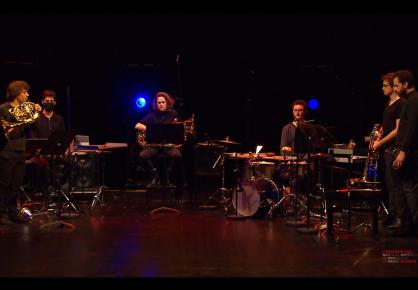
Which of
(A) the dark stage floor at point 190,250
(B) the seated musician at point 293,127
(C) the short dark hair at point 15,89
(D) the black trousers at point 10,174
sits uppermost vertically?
(C) the short dark hair at point 15,89

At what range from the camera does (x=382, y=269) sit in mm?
5152

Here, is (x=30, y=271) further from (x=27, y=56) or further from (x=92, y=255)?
(x=27, y=56)

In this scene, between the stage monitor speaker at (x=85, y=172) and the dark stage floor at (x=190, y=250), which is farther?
the stage monitor speaker at (x=85, y=172)

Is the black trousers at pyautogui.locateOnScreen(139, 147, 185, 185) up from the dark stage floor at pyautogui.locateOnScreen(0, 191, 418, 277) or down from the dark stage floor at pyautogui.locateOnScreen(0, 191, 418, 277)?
up

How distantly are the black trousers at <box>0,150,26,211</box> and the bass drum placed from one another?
289 centimetres

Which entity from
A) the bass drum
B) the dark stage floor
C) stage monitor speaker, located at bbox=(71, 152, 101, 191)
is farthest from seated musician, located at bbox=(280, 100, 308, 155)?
stage monitor speaker, located at bbox=(71, 152, 101, 191)

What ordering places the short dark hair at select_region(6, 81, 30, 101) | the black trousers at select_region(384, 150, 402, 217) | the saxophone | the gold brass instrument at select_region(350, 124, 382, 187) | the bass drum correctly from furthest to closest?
the bass drum
the short dark hair at select_region(6, 81, 30, 101)
the saxophone
the gold brass instrument at select_region(350, 124, 382, 187)
the black trousers at select_region(384, 150, 402, 217)

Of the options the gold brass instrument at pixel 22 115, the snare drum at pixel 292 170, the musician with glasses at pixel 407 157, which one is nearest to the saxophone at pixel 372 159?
the musician with glasses at pixel 407 157

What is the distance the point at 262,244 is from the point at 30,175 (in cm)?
563

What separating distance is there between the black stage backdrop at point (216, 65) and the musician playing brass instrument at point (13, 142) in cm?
307

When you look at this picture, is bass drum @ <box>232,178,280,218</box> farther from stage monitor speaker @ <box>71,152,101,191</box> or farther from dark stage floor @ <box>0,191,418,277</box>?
stage monitor speaker @ <box>71,152,101,191</box>

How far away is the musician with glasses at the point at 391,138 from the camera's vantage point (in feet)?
22.9

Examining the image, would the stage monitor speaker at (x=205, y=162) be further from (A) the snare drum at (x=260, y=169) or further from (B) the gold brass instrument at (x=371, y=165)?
(B) the gold brass instrument at (x=371, y=165)

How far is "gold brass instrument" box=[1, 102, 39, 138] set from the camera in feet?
25.2
